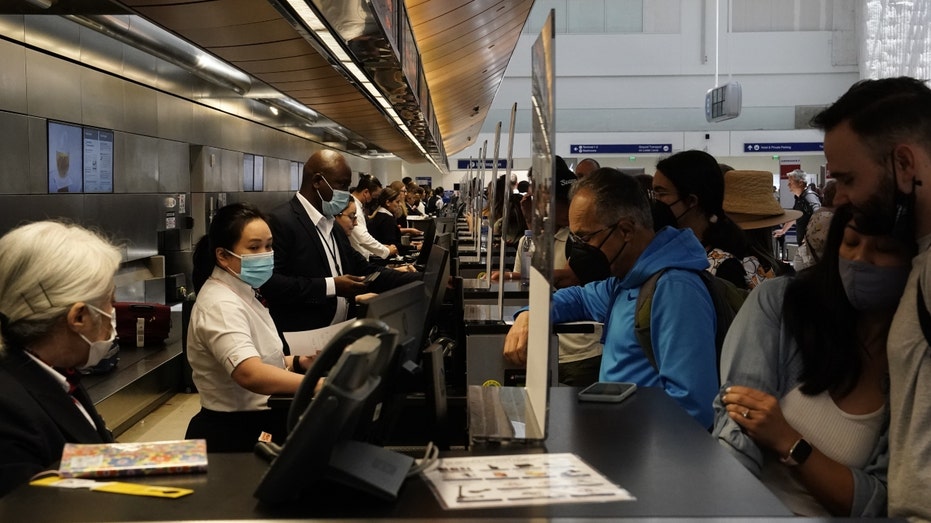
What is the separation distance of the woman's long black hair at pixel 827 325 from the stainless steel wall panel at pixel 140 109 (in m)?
7.41

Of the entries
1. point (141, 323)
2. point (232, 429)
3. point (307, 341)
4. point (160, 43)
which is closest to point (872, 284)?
point (232, 429)

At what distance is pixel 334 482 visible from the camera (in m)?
1.36

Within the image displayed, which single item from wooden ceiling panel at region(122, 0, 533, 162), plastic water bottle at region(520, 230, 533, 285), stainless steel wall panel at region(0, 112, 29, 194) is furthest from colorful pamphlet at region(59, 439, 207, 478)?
stainless steel wall panel at region(0, 112, 29, 194)

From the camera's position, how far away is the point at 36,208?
628cm

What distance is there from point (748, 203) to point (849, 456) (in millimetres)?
2573

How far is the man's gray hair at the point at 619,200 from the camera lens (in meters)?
2.74

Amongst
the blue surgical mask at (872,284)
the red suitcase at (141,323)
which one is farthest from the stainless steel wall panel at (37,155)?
the blue surgical mask at (872,284)

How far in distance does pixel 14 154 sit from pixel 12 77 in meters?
0.52

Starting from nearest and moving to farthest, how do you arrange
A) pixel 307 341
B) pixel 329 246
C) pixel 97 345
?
pixel 97 345 → pixel 307 341 → pixel 329 246

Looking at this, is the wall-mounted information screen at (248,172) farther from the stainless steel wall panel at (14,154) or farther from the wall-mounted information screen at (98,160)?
the stainless steel wall panel at (14,154)

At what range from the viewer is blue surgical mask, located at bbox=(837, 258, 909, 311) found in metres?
1.73

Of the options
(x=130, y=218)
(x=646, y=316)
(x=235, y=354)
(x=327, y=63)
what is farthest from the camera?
(x=130, y=218)

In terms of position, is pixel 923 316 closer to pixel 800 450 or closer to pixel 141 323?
pixel 800 450

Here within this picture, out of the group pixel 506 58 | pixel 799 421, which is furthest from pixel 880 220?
pixel 506 58
